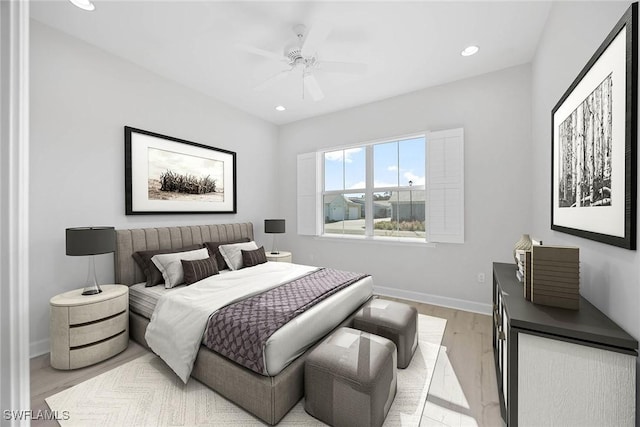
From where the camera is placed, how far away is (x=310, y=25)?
2.36 metres

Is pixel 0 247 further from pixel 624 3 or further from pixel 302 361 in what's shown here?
pixel 624 3

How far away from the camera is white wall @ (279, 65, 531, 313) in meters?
3.05

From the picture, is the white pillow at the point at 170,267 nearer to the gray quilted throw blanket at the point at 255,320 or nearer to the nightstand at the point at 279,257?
the gray quilted throw blanket at the point at 255,320

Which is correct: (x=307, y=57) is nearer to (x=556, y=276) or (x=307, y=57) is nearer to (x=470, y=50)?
(x=470, y=50)

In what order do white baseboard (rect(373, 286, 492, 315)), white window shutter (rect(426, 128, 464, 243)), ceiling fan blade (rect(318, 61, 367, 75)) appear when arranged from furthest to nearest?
→ 1. white window shutter (rect(426, 128, 464, 243))
2. white baseboard (rect(373, 286, 492, 315))
3. ceiling fan blade (rect(318, 61, 367, 75))

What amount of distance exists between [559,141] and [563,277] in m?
1.10

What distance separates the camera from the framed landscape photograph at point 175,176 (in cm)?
300

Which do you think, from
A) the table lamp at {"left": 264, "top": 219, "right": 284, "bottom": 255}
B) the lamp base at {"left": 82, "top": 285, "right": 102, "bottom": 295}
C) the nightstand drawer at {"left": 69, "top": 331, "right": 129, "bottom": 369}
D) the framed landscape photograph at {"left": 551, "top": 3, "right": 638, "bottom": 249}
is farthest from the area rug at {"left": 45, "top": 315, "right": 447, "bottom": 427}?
the table lamp at {"left": 264, "top": 219, "right": 284, "bottom": 255}

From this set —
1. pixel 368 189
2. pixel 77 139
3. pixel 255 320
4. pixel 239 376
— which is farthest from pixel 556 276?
pixel 77 139

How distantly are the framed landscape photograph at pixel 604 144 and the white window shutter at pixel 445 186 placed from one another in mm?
1557

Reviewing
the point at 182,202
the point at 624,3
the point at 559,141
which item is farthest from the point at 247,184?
the point at 624,3

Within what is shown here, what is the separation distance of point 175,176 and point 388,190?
9.63 ft

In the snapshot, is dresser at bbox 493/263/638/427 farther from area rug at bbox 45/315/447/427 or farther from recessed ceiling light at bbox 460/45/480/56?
recessed ceiling light at bbox 460/45/480/56

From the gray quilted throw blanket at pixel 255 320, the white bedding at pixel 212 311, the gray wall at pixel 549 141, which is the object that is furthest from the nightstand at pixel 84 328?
the gray wall at pixel 549 141
